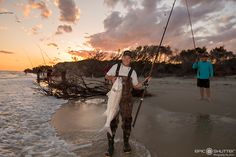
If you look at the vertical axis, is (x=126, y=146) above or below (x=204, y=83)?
below

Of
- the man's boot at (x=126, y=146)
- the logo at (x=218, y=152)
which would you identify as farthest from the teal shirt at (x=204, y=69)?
the man's boot at (x=126, y=146)

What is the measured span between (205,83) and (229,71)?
1904 cm

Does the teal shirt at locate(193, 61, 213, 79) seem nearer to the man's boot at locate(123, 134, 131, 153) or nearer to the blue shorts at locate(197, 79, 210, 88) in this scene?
the blue shorts at locate(197, 79, 210, 88)

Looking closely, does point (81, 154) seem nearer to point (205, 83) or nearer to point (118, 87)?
point (118, 87)

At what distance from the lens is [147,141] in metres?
5.66

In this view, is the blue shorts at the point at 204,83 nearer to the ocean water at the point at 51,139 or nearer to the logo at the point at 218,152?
the ocean water at the point at 51,139

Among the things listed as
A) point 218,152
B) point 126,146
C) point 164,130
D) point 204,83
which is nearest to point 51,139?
point 126,146

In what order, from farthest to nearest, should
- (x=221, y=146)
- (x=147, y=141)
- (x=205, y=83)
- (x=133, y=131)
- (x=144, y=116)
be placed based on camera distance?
1. (x=205, y=83)
2. (x=144, y=116)
3. (x=133, y=131)
4. (x=147, y=141)
5. (x=221, y=146)

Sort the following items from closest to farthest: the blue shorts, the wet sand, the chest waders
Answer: the chest waders < the wet sand < the blue shorts

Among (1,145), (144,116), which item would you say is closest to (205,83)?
(144,116)

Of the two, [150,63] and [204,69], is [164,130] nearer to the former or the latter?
[204,69]

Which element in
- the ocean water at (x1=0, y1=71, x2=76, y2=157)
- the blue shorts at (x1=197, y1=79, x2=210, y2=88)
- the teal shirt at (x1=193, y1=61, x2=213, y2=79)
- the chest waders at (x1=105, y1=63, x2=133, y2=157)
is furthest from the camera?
the blue shorts at (x1=197, y1=79, x2=210, y2=88)

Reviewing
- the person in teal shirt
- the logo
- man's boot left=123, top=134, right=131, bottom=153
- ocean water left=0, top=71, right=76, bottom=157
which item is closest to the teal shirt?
the person in teal shirt

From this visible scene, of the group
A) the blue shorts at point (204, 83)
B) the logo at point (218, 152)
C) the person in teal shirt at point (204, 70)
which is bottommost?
the logo at point (218, 152)
